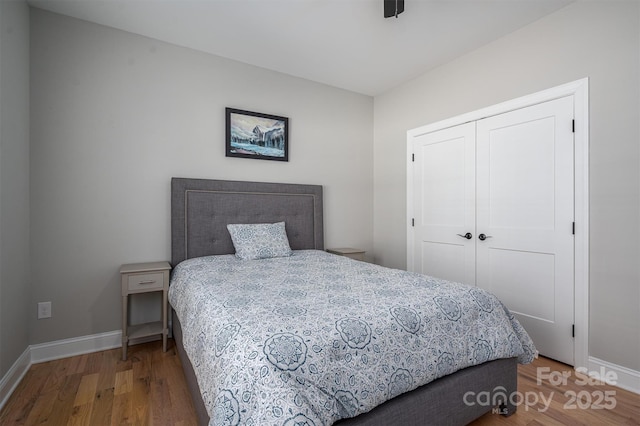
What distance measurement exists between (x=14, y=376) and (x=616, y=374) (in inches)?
155

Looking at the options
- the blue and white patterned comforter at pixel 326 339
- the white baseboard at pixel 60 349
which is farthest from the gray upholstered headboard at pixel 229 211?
the blue and white patterned comforter at pixel 326 339

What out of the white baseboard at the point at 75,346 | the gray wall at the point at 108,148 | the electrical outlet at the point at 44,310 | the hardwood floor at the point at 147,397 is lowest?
the hardwood floor at the point at 147,397

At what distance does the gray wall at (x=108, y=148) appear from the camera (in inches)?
94.0

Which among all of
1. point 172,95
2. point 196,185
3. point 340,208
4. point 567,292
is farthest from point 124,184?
point 567,292

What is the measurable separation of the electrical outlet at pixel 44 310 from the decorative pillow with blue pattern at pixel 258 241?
1457 millimetres

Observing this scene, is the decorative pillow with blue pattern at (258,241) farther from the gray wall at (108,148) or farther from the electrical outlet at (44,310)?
the electrical outlet at (44,310)

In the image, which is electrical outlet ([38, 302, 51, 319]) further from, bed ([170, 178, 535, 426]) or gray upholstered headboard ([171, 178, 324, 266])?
bed ([170, 178, 535, 426])

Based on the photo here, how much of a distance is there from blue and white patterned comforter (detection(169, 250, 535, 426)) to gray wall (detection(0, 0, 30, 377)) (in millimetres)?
1090

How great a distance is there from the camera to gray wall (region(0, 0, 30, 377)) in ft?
6.18

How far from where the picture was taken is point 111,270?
260cm

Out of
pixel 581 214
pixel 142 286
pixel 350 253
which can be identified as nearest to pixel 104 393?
pixel 142 286

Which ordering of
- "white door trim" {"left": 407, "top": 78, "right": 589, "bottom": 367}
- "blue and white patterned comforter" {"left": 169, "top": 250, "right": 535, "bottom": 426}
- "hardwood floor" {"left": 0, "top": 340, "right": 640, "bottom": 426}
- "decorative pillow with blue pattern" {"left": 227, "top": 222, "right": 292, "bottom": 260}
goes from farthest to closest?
"decorative pillow with blue pattern" {"left": 227, "top": 222, "right": 292, "bottom": 260} → "white door trim" {"left": 407, "top": 78, "right": 589, "bottom": 367} → "hardwood floor" {"left": 0, "top": 340, "right": 640, "bottom": 426} → "blue and white patterned comforter" {"left": 169, "top": 250, "right": 535, "bottom": 426}

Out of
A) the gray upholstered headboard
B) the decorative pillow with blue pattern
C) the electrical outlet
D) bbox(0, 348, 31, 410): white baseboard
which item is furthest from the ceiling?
bbox(0, 348, 31, 410): white baseboard

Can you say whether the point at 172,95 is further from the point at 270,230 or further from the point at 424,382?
the point at 424,382
